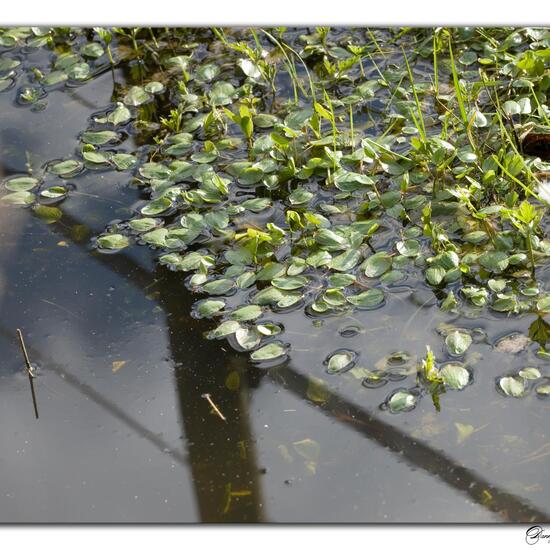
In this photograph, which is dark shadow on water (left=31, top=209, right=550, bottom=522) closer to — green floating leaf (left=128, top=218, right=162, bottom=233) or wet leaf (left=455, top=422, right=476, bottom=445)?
wet leaf (left=455, top=422, right=476, bottom=445)

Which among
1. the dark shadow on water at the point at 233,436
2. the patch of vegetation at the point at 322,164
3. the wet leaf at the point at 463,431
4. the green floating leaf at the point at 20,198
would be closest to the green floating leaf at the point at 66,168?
the patch of vegetation at the point at 322,164

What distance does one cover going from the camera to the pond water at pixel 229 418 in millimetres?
1721

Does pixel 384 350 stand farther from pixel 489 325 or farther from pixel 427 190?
pixel 427 190

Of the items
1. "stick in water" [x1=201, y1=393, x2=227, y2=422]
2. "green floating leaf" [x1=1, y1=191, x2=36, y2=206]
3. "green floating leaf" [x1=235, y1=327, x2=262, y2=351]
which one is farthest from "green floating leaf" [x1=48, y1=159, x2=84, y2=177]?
"stick in water" [x1=201, y1=393, x2=227, y2=422]

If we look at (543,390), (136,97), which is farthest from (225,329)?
(136,97)

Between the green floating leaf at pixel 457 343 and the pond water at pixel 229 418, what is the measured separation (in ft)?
0.08

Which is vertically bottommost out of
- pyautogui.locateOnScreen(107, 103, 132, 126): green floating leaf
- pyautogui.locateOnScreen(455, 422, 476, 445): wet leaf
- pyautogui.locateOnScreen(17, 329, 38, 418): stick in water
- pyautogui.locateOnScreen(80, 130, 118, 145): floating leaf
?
pyautogui.locateOnScreen(17, 329, 38, 418): stick in water

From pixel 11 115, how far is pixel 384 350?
59.5 inches

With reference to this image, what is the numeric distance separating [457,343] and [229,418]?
52 centimetres

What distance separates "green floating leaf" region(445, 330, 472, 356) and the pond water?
0.08ft

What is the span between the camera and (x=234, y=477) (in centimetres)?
178

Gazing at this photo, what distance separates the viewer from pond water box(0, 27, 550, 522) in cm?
172

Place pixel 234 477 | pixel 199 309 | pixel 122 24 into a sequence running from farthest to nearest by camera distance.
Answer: pixel 122 24 → pixel 199 309 → pixel 234 477

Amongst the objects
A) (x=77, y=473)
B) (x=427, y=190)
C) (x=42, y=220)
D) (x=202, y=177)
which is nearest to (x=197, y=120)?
(x=202, y=177)
